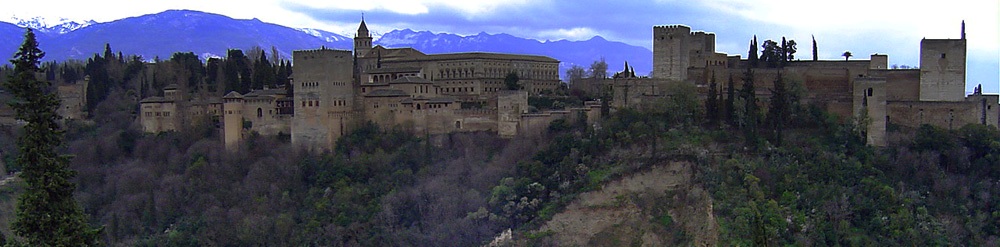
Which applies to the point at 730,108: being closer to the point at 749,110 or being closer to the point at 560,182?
the point at 749,110

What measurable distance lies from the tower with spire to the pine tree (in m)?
34.9

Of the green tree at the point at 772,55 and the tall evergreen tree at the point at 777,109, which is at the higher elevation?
the green tree at the point at 772,55

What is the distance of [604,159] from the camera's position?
31.2m

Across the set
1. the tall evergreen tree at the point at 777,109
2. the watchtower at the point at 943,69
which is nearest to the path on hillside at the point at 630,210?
the tall evergreen tree at the point at 777,109

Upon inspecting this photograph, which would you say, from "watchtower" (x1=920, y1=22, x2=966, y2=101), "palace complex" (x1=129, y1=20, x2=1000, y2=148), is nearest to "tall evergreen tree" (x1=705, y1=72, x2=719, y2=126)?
"palace complex" (x1=129, y1=20, x2=1000, y2=148)

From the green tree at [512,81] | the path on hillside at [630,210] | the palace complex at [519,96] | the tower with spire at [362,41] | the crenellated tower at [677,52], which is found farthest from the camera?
the tower with spire at [362,41]

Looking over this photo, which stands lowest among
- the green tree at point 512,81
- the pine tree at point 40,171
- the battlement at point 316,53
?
the pine tree at point 40,171

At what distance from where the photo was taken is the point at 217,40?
102m

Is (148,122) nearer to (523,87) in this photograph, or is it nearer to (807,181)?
(523,87)

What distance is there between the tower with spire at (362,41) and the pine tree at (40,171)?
3490cm

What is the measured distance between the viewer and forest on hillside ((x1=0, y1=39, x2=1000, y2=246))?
1080 inches

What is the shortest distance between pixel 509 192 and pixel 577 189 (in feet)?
6.42

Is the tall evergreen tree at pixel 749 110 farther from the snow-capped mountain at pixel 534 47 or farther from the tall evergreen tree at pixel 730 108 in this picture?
the snow-capped mountain at pixel 534 47

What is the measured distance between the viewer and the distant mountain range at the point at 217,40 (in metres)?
94.8
